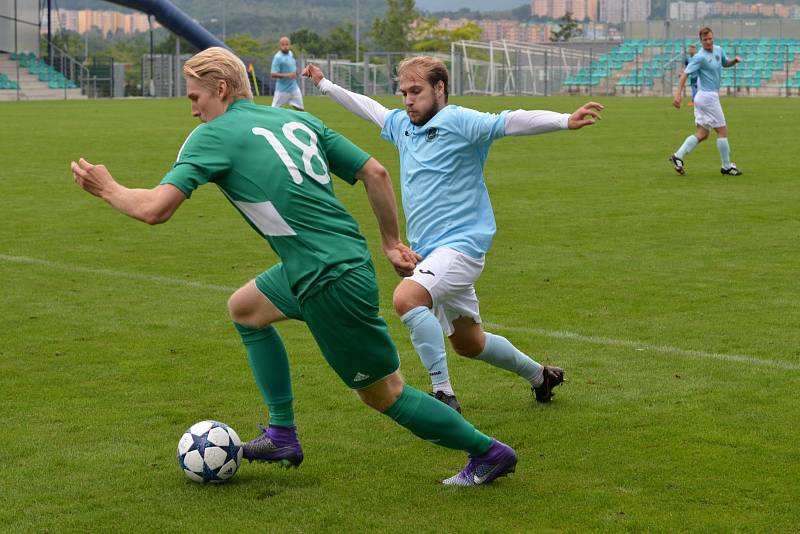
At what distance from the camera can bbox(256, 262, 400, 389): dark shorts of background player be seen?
474 centimetres

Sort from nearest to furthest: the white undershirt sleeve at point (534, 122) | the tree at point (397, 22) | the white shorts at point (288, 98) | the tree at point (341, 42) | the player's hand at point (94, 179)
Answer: the player's hand at point (94, 179), the white undershirt sleeve at point (534, 122), the white shorts at point (288, 98), the tree at point (397, 22), the tree at point (341, 42)

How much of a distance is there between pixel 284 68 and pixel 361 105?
2203 cm

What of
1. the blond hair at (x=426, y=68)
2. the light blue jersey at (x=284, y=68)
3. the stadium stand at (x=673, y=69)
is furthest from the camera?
the stadium stand at (x=673, y=69)

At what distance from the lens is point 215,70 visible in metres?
4.71

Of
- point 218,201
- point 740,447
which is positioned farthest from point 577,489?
point 218,201

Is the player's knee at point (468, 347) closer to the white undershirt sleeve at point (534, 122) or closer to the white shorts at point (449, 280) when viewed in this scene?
the white shorts at point (449, 280)

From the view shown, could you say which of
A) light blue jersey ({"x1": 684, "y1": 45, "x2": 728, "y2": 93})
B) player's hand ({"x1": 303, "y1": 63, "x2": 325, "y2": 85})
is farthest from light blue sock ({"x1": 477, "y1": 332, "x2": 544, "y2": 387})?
light blue jersey ({"x1": 684, "y1": 45, "x2": 728, "y2": 93})

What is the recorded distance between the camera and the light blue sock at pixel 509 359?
6.45 meters

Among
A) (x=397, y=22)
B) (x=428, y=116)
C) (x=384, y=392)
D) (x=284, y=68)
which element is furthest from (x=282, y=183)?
(x=397, y=22)

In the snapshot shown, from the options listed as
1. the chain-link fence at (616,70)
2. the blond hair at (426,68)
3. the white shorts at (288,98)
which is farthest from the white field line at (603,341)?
the chain-link fence at (616,70)

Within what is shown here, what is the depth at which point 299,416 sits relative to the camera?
635 cm

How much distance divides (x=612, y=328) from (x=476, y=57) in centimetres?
5610

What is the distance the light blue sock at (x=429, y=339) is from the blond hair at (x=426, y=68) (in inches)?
47.9

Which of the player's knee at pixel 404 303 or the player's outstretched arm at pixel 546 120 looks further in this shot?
the player's knee at pixel 404 303
